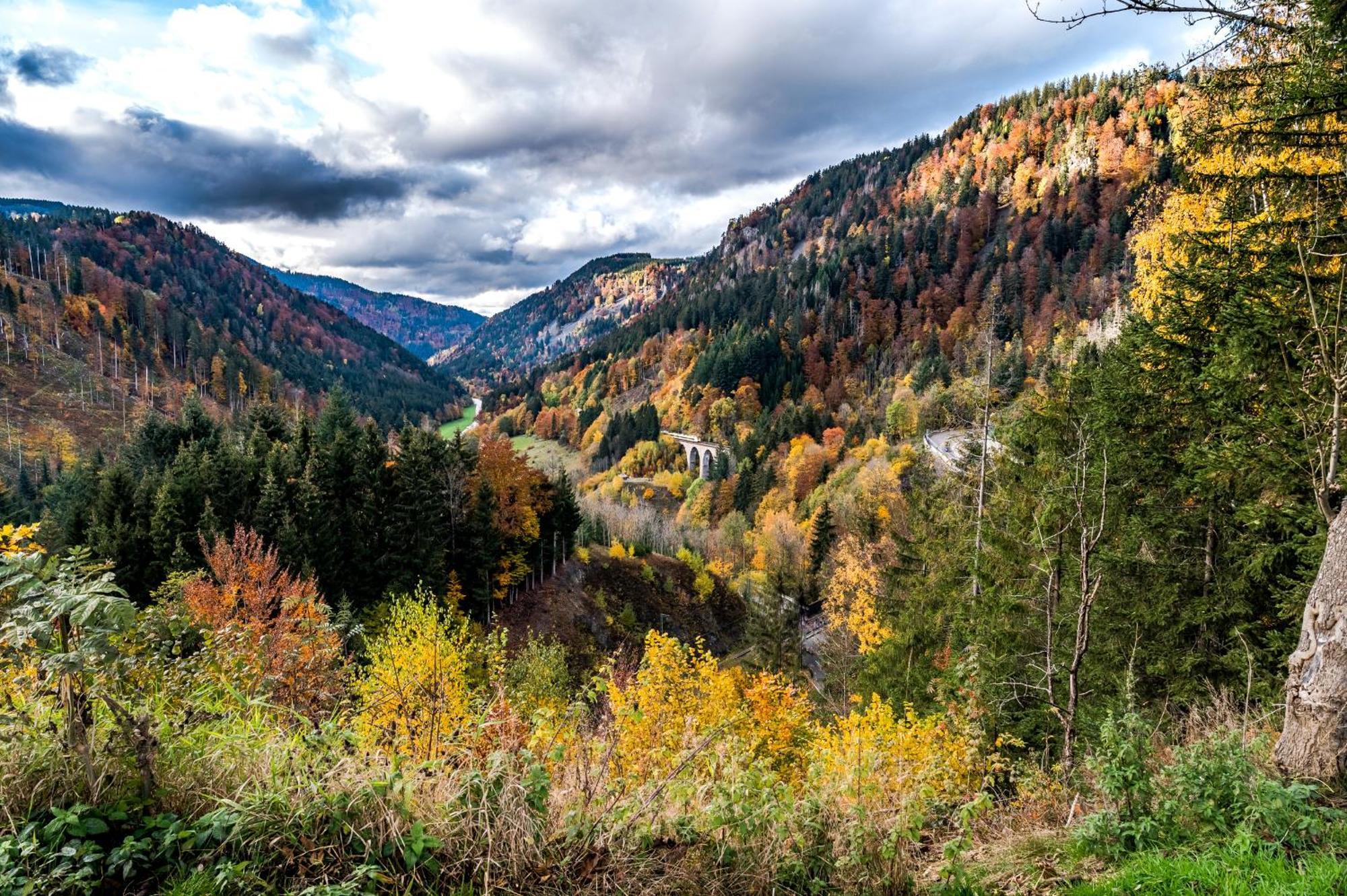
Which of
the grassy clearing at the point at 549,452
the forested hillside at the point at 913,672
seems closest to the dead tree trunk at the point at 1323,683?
the forested hillside at the point at 913,672

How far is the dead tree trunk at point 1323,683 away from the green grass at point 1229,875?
1.39m

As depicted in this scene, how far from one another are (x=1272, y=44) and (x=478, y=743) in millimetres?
12851

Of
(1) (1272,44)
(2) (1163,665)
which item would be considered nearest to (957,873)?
(2) (1163,665)

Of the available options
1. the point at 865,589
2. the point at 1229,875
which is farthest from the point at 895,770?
the point at 865,589

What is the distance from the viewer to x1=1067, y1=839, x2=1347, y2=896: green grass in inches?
145

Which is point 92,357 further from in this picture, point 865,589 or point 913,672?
point 913,672

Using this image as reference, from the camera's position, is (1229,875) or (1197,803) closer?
(1229,875)

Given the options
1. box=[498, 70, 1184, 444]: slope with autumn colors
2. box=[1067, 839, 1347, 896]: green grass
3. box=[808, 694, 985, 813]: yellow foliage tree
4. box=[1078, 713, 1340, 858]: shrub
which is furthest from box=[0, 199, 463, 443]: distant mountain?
box=[1067, 839, 1347, 896]: green grass

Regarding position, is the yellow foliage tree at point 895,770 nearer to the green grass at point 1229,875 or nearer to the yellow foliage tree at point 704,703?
the green grass at point 1229,875

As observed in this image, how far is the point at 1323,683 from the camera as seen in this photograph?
207 inches

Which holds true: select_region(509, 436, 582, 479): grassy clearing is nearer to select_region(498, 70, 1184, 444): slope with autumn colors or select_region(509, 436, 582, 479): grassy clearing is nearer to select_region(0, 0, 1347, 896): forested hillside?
select_region(498, 70, 1184, 444): slope with autumn colors

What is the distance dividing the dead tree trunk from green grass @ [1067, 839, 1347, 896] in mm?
1394

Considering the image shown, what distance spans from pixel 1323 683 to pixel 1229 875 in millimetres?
2516

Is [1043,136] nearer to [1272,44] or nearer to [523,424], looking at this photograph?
[523,424]
